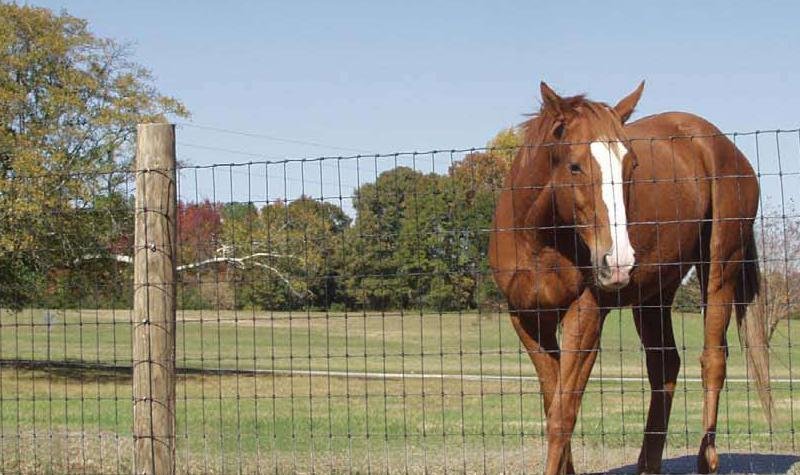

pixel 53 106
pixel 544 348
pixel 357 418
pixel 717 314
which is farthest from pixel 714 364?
pixel 53 106

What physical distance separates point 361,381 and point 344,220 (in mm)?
14834

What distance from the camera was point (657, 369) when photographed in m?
8.38

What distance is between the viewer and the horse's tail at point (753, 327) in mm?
8141

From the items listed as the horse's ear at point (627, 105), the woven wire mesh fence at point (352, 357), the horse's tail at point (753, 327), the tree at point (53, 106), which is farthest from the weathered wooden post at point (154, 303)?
the tree at point (53, 106)

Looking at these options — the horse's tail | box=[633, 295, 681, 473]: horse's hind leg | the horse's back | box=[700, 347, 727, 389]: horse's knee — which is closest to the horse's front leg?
the horse's back

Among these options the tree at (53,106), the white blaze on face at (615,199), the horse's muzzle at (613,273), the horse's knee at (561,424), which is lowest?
the horse's knee at (561,424)

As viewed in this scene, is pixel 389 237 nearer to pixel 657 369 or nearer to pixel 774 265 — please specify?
pixel 657 369

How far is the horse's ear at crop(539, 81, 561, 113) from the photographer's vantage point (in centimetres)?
657

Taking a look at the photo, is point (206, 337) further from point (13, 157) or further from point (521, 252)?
point (521, 252)

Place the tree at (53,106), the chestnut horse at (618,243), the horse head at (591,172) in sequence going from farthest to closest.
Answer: the tree at (53,106)
the chestnut horse at (618,243)
the horse head at (591,172)

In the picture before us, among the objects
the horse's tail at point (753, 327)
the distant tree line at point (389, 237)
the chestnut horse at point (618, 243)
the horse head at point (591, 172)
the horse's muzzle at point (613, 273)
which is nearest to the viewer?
the horse's muzzle at point (613, 273)

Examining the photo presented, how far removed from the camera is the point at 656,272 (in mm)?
7531

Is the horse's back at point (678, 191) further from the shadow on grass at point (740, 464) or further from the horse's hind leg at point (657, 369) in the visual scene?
the shadow on grass at point (740, 464)

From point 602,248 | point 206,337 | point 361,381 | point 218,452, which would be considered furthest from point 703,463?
point 206,337
